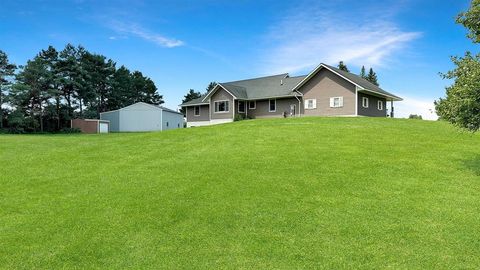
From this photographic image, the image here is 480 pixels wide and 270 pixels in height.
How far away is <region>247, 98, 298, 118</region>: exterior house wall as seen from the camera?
36.0 meters

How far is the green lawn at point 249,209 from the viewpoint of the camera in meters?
5.96

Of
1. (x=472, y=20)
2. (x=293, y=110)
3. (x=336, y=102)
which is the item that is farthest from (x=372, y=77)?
(x=472, y=20)

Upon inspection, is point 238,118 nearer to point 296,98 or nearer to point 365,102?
point 296,98

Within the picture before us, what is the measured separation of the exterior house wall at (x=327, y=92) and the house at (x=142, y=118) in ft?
79.9

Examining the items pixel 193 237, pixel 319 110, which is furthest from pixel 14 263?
pixel 319 110

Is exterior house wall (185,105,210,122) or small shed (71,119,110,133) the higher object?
exterior house wall (185,105,210,122)

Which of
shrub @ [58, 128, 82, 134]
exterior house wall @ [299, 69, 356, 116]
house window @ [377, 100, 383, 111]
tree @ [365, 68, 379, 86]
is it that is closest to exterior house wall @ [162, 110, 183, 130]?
shrub @ [58, 128, 82, 134]

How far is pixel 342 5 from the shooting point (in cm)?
1873

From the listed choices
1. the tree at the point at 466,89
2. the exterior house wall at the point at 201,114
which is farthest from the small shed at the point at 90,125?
the tree at the point at 466,89

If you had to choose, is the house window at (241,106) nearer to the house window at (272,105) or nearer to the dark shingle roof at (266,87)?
the dark shingle roof at (266,87)

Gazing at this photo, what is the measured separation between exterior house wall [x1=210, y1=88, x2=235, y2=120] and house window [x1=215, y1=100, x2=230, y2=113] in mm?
310

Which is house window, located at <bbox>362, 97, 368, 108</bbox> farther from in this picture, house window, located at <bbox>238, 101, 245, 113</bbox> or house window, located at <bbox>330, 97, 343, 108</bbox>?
house window, located at <bbox>238, 101, 245, 113</bbox>

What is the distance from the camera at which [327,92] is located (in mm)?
33062

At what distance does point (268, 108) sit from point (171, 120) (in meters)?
21.2
